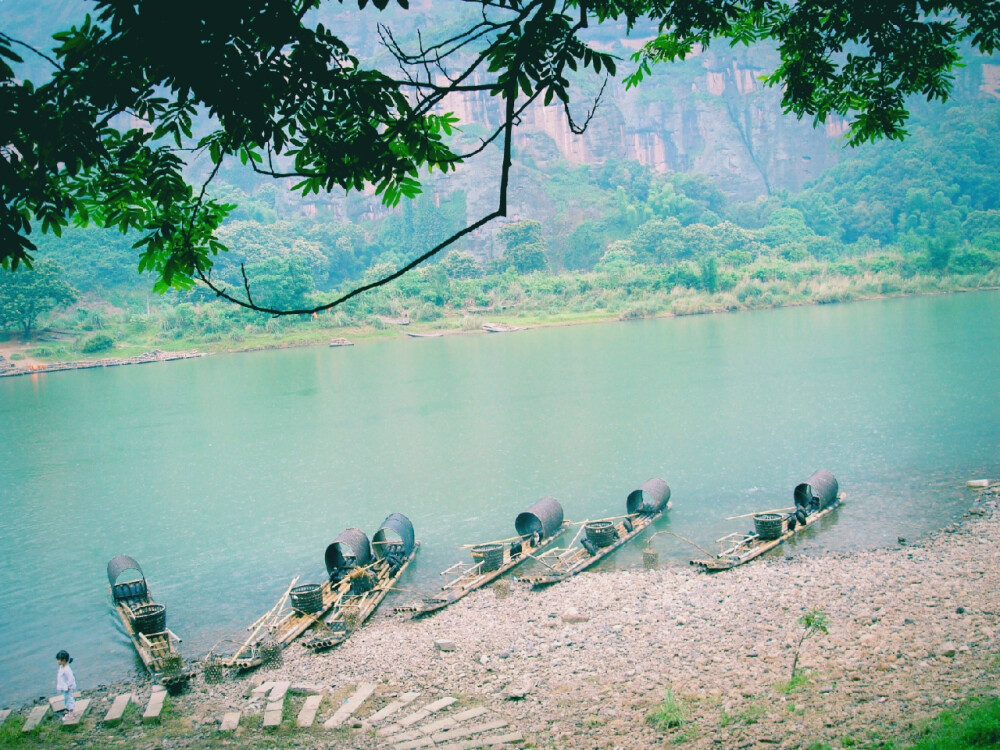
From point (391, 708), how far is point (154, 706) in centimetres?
299

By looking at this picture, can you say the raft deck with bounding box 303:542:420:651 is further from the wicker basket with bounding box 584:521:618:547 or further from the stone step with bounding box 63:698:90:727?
the wicker basket with bounding box 584:521:618:547

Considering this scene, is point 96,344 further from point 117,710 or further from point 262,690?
→ point 262,690

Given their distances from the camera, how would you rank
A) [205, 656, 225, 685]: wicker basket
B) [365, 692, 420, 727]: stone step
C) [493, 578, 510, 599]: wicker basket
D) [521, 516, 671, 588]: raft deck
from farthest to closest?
[521, 516, 671, 588]: raft deck, [493, 578, 510, 599]: wicker basket, [205, 656, 225, 685]: wicker basket, [365, 692, 420, 727]: stone step

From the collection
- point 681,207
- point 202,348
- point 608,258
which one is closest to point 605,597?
point 202,348

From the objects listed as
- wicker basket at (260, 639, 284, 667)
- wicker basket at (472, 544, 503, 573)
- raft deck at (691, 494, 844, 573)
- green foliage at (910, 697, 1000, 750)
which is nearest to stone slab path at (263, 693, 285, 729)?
wicker basket at (260, 639, 284, 667)

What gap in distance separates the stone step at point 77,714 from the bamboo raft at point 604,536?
20.0 feet

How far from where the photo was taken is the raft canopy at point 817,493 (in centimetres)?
1482

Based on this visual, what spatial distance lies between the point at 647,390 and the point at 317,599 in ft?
77.2

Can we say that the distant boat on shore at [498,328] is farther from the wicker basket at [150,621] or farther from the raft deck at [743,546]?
the wicker basket at [150,621]

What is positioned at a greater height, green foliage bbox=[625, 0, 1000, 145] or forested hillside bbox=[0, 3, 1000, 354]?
forested hillside bbox=[0, 3, 1000, 354]

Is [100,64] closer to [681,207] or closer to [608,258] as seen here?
[608,258]

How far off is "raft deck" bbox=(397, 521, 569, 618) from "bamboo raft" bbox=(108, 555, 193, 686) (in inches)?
125

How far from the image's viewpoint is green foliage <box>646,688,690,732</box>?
6633mm

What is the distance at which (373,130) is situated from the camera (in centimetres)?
366
